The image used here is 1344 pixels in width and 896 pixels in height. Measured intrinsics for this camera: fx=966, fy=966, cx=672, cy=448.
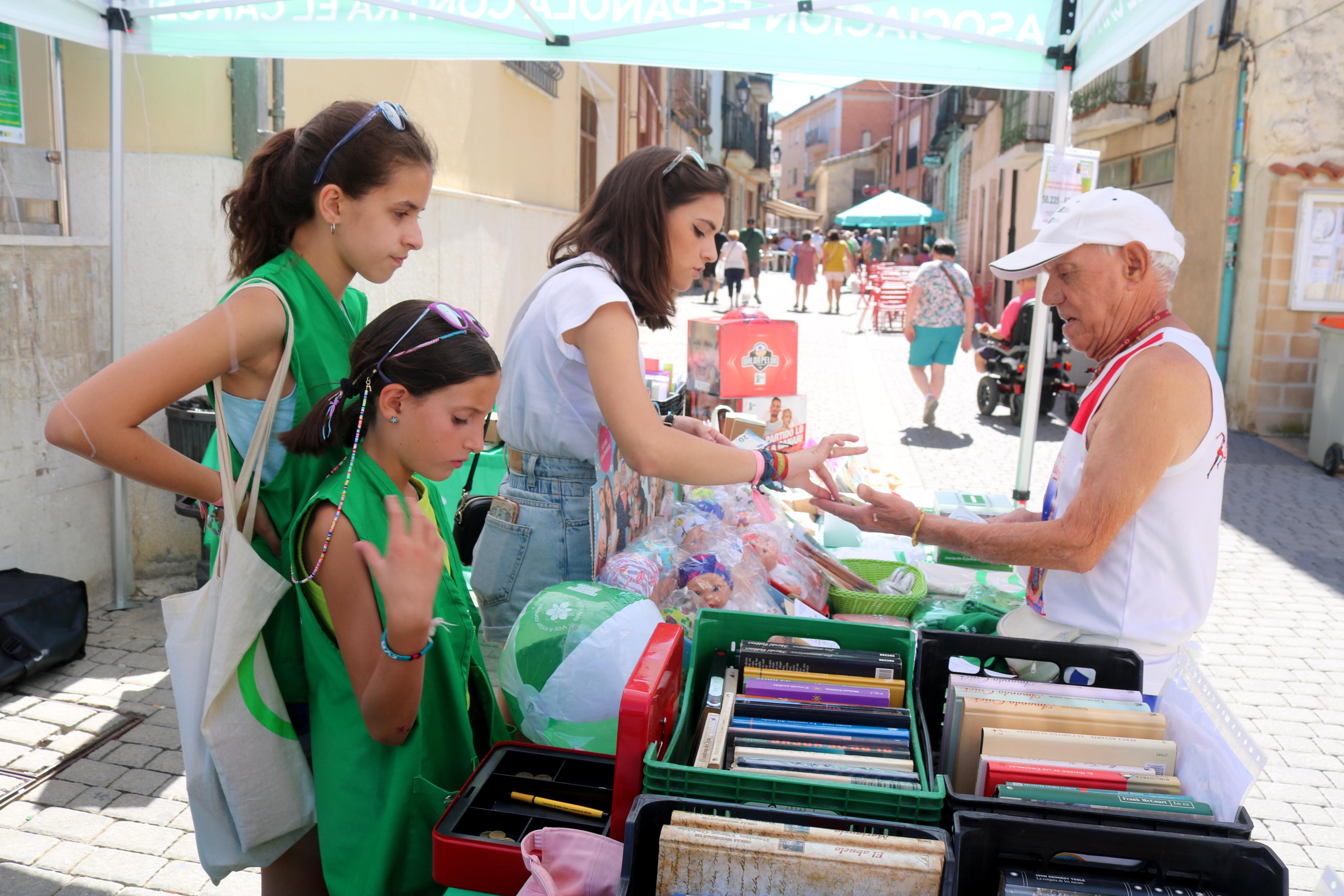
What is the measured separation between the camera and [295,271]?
1.92 meters

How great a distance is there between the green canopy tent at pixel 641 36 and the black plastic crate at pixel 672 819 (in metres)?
3.97

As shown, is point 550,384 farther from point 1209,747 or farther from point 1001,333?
point 1001,333

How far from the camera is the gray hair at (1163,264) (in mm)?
2141

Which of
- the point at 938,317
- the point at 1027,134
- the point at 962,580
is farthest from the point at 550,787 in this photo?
the point at 1027,134

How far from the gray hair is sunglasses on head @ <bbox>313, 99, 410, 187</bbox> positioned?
1.55 meters

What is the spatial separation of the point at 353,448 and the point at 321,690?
1.43ft

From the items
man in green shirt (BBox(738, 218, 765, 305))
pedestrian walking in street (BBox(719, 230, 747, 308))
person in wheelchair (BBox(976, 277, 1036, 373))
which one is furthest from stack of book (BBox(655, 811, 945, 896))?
man in green shirt (BBox(738, 218, 765, 305))

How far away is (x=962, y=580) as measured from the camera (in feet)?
11.7

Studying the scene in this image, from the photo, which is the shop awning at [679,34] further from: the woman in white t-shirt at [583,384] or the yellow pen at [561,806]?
the yellow pen at [561,806]

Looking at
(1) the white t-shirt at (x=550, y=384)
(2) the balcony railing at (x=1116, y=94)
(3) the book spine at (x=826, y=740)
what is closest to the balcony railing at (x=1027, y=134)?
(2) the balcony railing at (x=1116, y=94)

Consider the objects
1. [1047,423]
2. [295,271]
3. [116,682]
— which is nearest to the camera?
[295,271]

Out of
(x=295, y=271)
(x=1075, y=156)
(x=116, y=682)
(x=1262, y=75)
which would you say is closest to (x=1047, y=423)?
(x=1262, y=75)

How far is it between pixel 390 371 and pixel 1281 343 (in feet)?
34.9

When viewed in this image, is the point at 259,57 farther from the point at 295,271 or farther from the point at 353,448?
the point at 353,448
